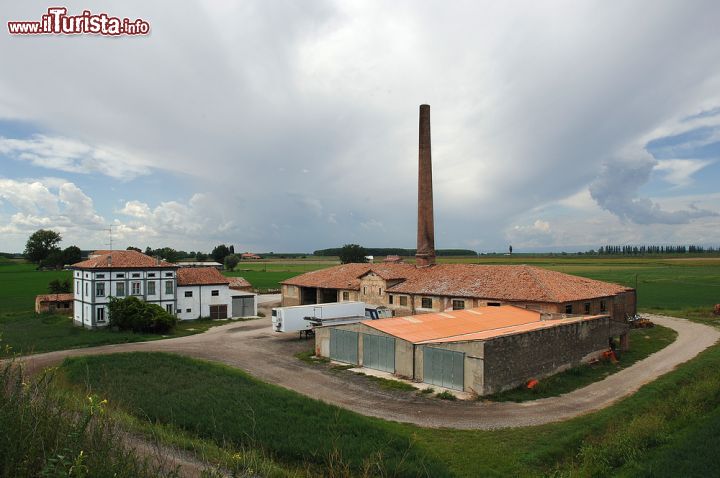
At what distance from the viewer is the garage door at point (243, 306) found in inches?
1900

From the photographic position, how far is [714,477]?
11297 millimetres

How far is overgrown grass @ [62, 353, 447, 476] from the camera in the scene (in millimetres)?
12867

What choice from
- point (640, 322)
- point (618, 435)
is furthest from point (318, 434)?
point (640, 322)

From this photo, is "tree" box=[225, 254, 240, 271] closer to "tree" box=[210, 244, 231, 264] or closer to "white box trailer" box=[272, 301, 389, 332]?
"tree" box=[210, 244, 231, 264]

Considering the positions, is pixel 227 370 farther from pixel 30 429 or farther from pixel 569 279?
pixel 569 279

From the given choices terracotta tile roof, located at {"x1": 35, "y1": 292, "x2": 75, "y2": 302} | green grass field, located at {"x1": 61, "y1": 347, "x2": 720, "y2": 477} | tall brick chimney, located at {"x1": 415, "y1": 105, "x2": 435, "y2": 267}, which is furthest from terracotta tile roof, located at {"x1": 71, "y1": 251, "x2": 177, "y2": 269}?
tall brick chimney, located at {"x1": 415, "y1": 105, "x2": 435, "y2": 267}

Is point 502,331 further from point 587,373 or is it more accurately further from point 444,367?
point 444,367

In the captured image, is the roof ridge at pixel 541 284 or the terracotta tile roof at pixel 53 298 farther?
the terracotta tile roof at pixel 53 298

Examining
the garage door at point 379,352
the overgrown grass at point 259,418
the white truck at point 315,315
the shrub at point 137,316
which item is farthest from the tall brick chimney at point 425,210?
the overgrown grass at point 259,418

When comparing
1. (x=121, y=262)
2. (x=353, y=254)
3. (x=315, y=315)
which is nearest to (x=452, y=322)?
(x=315, y=315)

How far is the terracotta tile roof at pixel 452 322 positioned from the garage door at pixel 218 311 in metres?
23.8

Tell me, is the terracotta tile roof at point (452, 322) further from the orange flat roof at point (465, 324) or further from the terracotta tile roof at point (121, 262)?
the terracotta tile roof at point (121, 262)

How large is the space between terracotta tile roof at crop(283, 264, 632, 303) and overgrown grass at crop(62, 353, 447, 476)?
19.8m

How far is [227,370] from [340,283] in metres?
24.8
